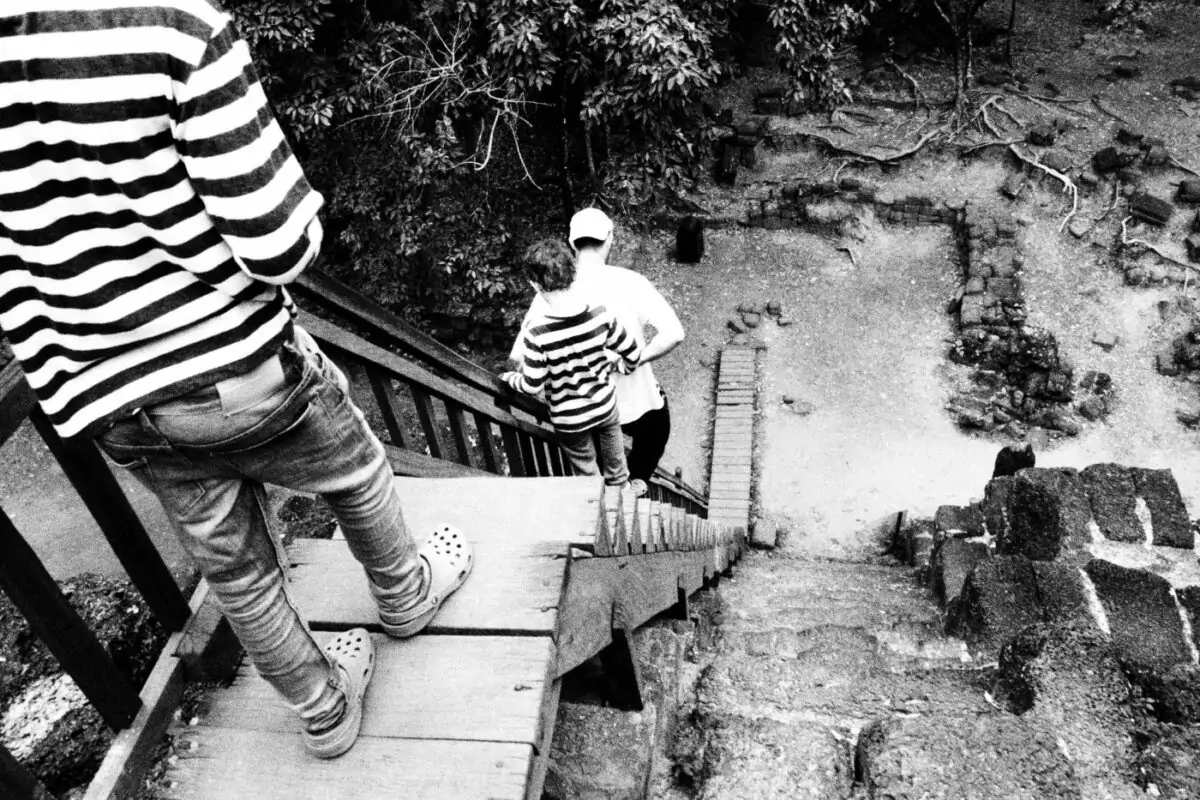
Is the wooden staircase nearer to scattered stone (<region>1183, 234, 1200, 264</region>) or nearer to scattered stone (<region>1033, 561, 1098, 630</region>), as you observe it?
scattered stone (<region>1033, 561, 1098, 630</region>)

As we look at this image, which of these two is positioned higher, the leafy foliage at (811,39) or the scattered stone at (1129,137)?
the leafy foliage at (811,39)

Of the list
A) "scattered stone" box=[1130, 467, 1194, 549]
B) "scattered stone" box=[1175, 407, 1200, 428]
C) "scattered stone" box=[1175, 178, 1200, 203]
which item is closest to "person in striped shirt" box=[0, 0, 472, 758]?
"scattered stone" box=[1130, 467, 1194, 549]

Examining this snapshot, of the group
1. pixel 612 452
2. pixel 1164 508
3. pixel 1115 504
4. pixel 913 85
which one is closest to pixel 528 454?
pixel 612 452

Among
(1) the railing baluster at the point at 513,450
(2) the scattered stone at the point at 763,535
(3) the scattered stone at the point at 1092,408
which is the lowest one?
(2) the scattered stone at the point at 763,535

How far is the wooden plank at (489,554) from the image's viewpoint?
2102mm

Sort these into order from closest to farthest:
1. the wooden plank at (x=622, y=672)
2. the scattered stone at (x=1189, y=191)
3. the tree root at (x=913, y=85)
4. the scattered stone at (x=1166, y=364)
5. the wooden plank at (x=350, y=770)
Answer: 1. the wooden plank at (x=350, y=770)
2. the wooden plank at (x=622, y=672)
3. the scattered stone at (x=1166, y=364)
4. the scattered stone at (x=1189, y=191)
5. the tree root at (x=913, y=85)

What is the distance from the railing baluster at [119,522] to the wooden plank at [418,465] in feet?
2.98

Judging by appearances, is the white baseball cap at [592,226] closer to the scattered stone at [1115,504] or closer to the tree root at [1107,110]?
the scattered stone at [1115,504]

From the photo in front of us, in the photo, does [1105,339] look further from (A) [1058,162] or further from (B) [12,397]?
(B) [12,397]

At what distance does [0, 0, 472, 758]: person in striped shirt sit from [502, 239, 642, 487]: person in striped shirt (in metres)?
1.66

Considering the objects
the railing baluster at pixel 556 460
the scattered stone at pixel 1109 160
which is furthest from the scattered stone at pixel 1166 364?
the railing baluster at pixel 556 460

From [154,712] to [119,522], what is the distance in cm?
44

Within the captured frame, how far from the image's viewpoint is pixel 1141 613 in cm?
353

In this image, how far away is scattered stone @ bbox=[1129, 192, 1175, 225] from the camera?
9.10 m
